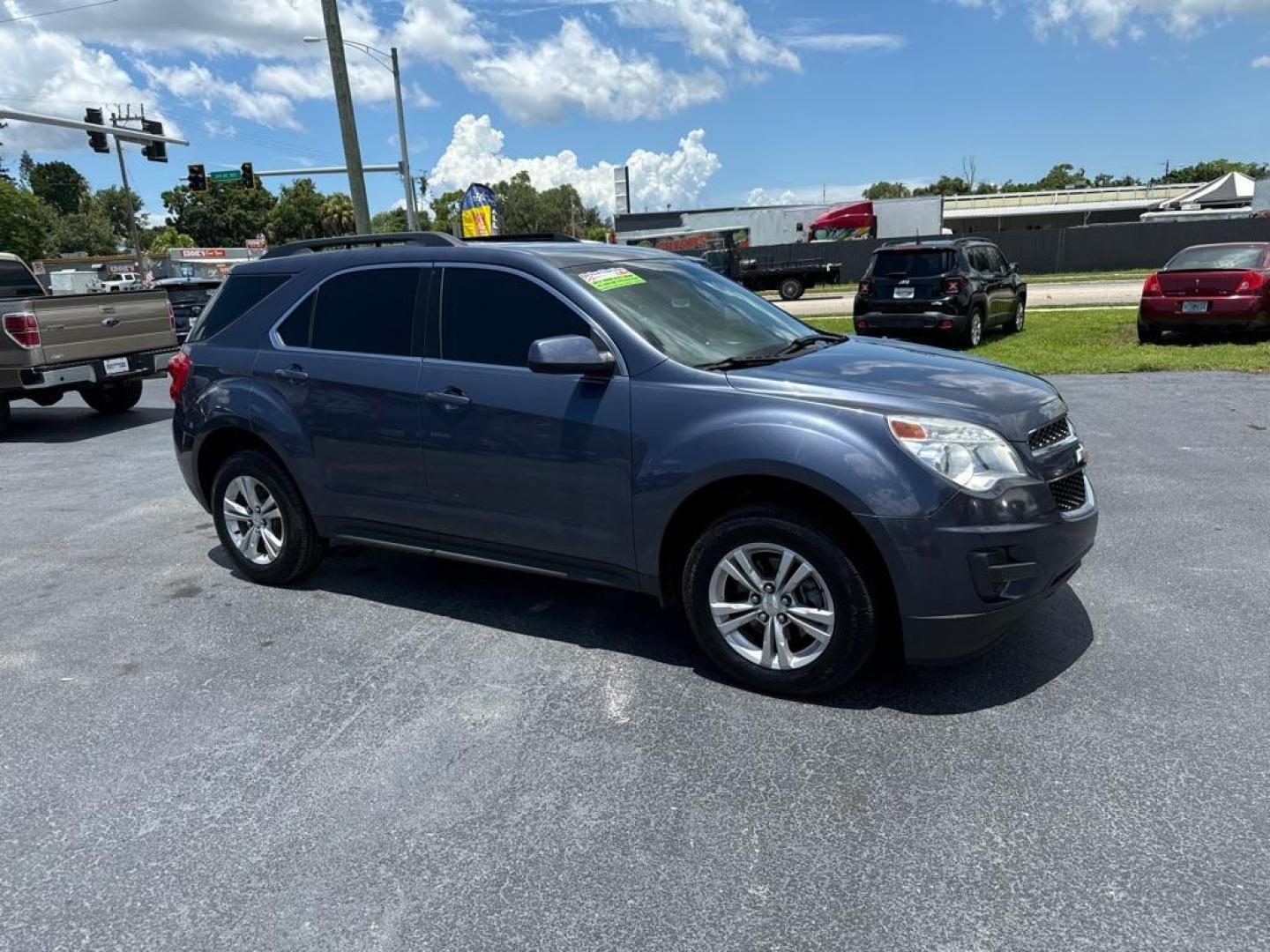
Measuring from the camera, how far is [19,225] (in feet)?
226

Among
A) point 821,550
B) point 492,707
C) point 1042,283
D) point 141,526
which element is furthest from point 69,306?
point 1042,283

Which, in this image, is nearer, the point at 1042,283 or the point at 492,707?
the point at 492,707

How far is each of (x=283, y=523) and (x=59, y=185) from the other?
145 m

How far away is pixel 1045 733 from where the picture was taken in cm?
333

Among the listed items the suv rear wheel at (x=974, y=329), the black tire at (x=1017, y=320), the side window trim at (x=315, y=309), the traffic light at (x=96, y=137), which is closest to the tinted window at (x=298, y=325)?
the side window trim at (x=315, y=309)

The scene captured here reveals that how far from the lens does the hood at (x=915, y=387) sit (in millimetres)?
3492

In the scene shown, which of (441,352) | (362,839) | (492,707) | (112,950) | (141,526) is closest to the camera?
(112,950)

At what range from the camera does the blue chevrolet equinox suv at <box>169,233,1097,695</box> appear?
3.39m

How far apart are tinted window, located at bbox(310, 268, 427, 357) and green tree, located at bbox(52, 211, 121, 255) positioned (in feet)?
351

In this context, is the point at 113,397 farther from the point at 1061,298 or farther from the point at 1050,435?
the point at 1061,298

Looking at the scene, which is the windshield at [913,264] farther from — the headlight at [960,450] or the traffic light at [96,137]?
the traffic light at [96,137]

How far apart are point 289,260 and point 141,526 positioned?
9.36 feet

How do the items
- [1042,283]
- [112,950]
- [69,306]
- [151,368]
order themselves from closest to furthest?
[112,950], [69,306], [151,368], [1042,283]

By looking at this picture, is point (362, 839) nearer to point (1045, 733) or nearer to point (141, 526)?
point (1045, 733)
